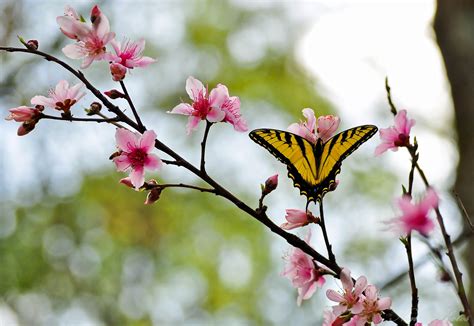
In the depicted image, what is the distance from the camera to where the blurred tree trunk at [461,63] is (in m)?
2.40

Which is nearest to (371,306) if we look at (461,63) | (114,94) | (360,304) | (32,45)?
(360,304)

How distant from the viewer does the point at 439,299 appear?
4738 millimetres

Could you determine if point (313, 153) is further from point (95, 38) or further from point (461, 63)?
point (461, 63)

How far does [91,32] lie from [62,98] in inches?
4.1

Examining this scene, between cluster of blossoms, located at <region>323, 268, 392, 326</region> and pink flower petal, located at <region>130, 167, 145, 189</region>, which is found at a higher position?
pink flower petal, located at <region>130, 167, 145, 189</region>

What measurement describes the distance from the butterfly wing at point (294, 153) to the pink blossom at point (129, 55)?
20 cm

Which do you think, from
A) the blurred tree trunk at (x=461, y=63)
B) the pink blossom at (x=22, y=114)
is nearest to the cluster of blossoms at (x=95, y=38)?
the pink blossom at (x=22, y=114)

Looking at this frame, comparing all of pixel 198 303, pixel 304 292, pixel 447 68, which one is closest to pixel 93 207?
pixel 198 303

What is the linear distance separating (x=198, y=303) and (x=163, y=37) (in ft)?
8.21

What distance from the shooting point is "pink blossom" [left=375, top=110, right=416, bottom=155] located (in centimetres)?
85

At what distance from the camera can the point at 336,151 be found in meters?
0.89

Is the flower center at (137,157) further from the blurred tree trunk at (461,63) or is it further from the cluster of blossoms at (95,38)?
the blurred tree trunk at (461,63)

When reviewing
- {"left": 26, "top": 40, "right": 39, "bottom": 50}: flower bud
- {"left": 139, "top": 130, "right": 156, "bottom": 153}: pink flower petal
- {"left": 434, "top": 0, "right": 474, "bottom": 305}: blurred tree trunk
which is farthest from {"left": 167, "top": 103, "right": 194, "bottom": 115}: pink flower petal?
{"left": 434, "top": 0, "right": 474, "bottom": 305}: blurred tree trunk

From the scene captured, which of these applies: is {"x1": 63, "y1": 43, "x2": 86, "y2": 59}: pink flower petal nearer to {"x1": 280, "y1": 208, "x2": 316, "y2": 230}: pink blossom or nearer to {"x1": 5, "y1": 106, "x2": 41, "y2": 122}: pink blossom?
{"x1": 5, "y1": 106, "x2": 41, "y2": 122}: pink blossom
